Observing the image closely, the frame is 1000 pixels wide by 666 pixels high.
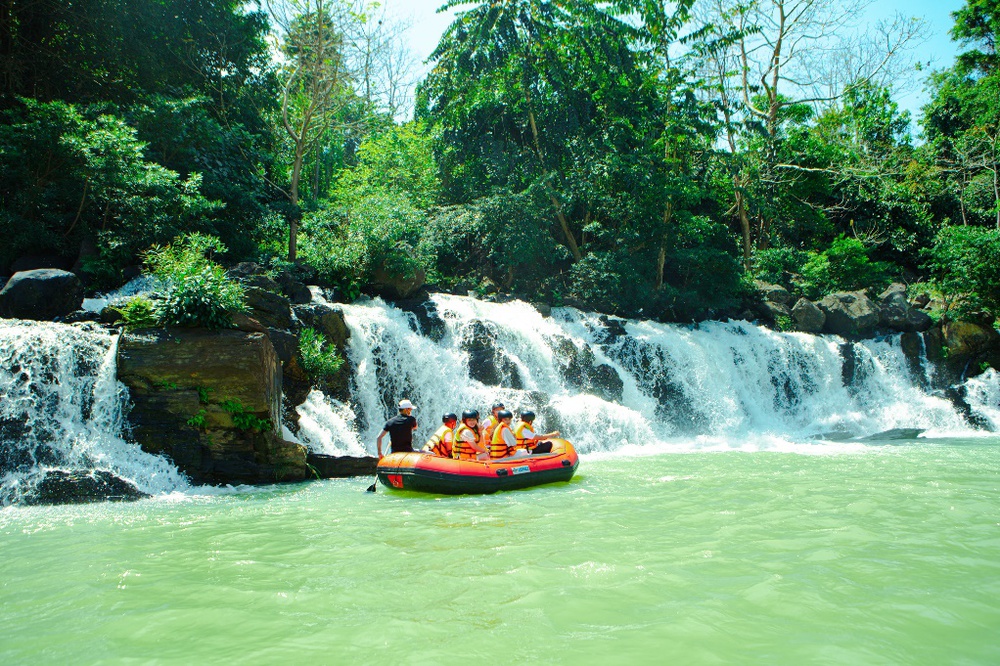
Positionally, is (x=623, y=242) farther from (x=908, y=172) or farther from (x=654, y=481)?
(x=654, y=481)

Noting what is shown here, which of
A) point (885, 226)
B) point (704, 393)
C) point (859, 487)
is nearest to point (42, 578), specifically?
point (859, 487)

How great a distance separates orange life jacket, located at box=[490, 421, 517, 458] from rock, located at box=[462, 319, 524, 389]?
15.9 ft

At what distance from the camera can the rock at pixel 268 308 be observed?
11.2 meters

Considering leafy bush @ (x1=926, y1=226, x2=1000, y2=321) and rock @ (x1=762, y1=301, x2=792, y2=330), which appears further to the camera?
rock @ (x1=762, y1=301, x2=792, y2=330)

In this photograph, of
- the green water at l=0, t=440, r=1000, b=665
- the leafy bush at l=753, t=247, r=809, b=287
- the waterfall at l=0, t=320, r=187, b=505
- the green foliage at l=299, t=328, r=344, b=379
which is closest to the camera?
the green water at l=0, t=440, r=1000, b=665

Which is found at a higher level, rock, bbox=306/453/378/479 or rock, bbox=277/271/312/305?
rock, bbox=277/271/312/305

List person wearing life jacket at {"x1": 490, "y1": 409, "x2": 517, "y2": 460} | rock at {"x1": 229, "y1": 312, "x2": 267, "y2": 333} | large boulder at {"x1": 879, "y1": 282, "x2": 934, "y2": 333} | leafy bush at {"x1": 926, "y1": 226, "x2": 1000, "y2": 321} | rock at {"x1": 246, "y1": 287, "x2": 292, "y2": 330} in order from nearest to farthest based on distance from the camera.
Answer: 1. person wearing life jacket at {"x1": 490, "y1": 409, "x2": 517, "y2": 460}
2. rock at {"x1": 229, "y1": 312, "x2": 267, "y2": 333}
3. rock at {"x1": 246, "y1": 287, "x2": 292, "y2": 330}
4. leafy bush at {"x1": 926, "y1": 226, "x2": 1000, "y2": 321}
5. large boulder at {"x1": 879, "y1": 282, "x2": 934, "y2": 333}

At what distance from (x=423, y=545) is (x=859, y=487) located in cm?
551

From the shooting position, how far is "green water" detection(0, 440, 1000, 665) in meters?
3.64

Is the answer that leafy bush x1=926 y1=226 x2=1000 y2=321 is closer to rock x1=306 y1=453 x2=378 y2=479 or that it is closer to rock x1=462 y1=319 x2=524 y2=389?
rock x1=462 y1=319 x2=524 y2=389

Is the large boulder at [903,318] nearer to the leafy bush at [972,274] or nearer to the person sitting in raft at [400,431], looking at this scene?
the leafy bush at [972,274]

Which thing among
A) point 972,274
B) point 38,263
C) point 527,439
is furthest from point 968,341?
point 38,263

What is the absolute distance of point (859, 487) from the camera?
8203 mm

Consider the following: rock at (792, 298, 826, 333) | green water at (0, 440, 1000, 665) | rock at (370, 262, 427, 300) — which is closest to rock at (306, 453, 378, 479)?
green water at (0, 440, 1000, 665)
